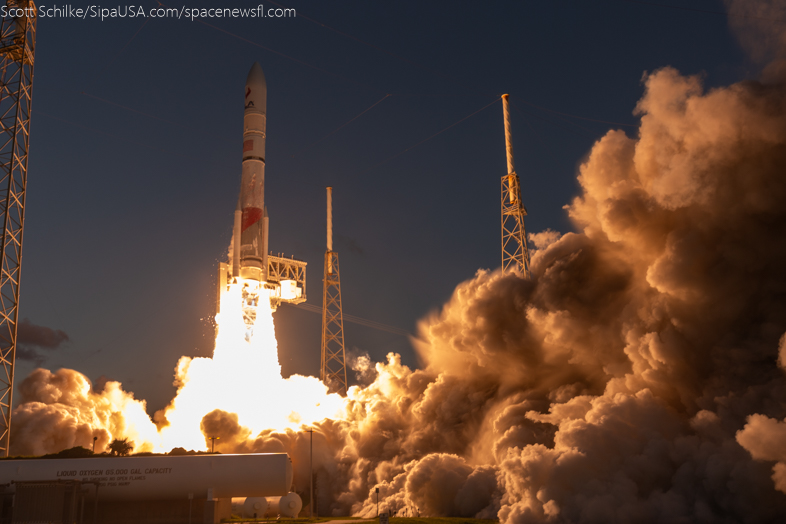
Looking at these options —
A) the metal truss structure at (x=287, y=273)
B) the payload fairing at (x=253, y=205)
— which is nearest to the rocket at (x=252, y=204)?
the payload fairing at (x=253, y=205)

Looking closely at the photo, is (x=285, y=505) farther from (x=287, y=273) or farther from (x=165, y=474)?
(x=287, y=273)

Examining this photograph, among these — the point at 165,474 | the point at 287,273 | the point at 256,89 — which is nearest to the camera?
the point at 165,474

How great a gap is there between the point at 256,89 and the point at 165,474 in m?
35.3

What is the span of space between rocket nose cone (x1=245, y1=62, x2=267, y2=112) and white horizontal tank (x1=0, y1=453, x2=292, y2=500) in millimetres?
32909

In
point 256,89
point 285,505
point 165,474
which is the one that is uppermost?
point 256,89

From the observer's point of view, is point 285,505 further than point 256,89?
No

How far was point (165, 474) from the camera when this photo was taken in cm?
4469

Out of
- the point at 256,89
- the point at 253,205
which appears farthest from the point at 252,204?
the point at 256,89

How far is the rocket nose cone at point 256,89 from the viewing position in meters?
64.0

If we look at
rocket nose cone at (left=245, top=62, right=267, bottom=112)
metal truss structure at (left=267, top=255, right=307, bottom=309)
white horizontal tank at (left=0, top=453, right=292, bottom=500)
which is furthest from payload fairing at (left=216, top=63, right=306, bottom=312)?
white horizontal tank at (left=0, top=453, right=292, bottom=500)

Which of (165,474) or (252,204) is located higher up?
(252,204)

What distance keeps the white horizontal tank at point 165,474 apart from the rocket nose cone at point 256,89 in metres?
32.9

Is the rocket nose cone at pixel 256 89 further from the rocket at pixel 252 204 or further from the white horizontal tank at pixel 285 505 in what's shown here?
the white horizontal tank at pixel 285 505

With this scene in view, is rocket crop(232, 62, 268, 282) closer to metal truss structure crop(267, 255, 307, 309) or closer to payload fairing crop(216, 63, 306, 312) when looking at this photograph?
payload fairing crop(216, 63, 306, 312)
